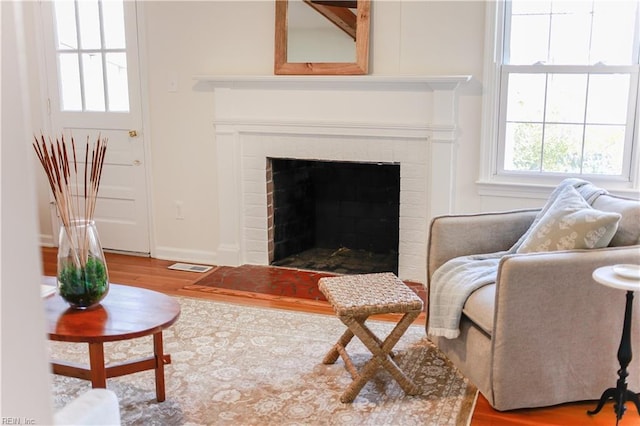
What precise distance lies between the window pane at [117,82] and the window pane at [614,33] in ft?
10.1

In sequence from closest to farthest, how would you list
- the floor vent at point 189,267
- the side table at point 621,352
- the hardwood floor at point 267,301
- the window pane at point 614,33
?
the side table at point 621,352
the hardwood floor at point 267,301
the window pane at point 614,33
the floor vent at point 189,267

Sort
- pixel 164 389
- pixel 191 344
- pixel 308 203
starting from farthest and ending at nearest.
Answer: pixel 308 203
pixel 191 344
pixel 164 389

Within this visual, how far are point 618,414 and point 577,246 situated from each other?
2.07 ft

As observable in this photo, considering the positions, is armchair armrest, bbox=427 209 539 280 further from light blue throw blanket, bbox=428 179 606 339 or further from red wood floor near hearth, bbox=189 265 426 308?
red wood floor near hearth, bbox=189 265 426 308

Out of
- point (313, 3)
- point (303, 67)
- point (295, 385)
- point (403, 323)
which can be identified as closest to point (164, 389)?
point (295, 385)

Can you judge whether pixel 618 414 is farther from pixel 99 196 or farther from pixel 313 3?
pixel 99 196

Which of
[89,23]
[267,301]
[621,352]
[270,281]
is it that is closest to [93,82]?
[89,23]

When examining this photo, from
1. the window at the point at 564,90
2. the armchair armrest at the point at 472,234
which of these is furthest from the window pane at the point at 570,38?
the armchair armrest at the point at 472,234

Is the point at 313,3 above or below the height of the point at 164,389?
above

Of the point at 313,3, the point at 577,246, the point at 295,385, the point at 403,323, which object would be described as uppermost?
the point at 313,3

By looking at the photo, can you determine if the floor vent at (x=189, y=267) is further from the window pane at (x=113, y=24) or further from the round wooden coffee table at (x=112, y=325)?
the round wooden coffee table at (x=112, y=325)

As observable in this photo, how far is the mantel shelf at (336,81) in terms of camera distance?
12.1 ft

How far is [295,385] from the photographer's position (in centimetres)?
269

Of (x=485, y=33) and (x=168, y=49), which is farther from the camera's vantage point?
(x=168, y=49)
